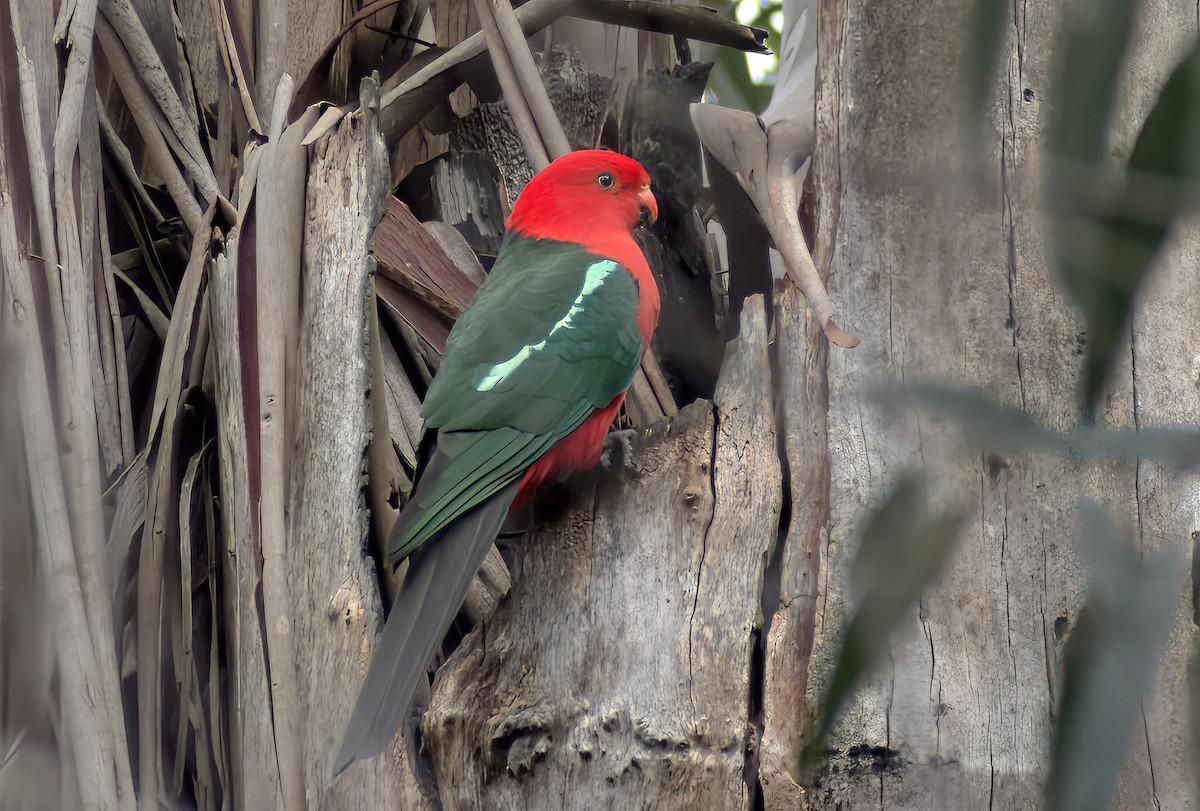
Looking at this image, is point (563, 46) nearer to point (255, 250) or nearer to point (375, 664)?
point (255, 250)

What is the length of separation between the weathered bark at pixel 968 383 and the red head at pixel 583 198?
0.87 m

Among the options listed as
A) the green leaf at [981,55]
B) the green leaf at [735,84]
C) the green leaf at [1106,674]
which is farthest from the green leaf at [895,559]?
the green leaf at [735,84]

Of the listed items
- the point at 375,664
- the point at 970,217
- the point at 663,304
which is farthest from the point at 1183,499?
the point at 663,304

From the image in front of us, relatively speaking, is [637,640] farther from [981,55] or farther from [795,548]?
[981,55]

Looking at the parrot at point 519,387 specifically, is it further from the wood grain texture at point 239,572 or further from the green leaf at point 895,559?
the green leaf at point 895,559

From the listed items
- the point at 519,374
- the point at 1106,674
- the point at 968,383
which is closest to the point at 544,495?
the point at 519,374

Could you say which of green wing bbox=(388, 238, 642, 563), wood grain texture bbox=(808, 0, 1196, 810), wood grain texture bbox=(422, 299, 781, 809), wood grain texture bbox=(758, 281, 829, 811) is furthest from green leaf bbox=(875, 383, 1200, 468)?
green wing bbox=(388, 238, 642, 563)

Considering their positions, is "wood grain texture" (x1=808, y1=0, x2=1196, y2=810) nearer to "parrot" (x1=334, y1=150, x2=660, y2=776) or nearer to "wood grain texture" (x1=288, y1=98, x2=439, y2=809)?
"parrot" (x1=334, y1=150, x2=660, y2=776)

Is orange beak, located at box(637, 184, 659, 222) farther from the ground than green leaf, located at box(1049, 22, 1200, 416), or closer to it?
farther from the ground

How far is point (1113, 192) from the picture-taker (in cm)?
98

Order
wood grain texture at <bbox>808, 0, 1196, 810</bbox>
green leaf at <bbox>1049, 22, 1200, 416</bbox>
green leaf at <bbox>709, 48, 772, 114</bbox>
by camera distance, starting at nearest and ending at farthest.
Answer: green leaf at <bbox>1049, 22, 1200, 416</bbox>
wood grain texture at <bbox>808, 0, 1196, 810</bbox>
green leaf at <bbox>709, 48, 772, 114</bbox>

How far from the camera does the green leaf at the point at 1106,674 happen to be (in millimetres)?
1008

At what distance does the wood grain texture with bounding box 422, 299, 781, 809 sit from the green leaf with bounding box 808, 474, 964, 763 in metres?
0.66

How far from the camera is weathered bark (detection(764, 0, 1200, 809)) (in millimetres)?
1213
